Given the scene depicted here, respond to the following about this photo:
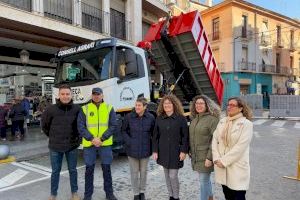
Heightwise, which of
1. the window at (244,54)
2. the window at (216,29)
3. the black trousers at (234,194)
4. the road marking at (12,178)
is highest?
the window at (216,29)

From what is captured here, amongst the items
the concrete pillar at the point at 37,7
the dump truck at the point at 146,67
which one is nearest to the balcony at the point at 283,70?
the dump truck at the point at 146,67

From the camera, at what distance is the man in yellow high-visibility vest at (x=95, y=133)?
186 inches

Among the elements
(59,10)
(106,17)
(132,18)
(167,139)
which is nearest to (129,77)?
(167,139)

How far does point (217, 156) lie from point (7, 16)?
26.7 feet

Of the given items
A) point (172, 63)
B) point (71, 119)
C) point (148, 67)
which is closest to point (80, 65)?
point (148, 67)

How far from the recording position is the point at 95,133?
4.80 m

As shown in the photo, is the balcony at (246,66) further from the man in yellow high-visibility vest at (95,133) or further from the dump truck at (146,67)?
the man in yellow high-visibility vest at (95,133)

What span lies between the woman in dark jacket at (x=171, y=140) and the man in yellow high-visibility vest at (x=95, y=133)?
2.77 ft

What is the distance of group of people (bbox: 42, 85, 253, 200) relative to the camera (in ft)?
12.0

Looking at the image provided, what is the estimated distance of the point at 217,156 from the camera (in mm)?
3750

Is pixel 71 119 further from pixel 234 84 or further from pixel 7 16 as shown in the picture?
pixel 234 84

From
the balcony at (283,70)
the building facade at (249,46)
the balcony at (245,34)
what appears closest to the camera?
the building facade at (249,46)

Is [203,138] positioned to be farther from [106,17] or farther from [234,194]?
[106,17]

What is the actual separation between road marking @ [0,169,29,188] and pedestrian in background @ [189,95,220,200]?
12.3 ft
